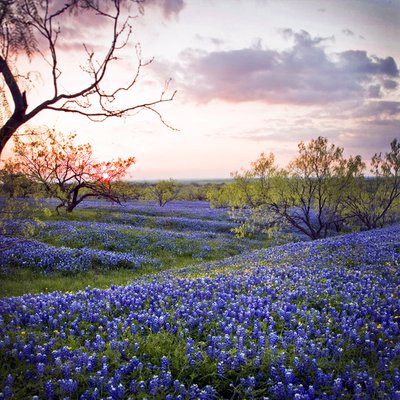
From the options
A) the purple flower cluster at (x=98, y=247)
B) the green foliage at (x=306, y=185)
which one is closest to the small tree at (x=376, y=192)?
the green foliage at (x=306, y=185)

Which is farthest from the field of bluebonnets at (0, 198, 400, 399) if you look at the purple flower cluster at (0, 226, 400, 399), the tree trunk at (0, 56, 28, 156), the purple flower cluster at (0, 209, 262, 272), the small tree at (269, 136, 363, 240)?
the small tree at (269, 136, 363, 240)

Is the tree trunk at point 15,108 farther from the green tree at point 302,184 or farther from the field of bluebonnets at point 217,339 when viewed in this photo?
the green tree at point 302,184

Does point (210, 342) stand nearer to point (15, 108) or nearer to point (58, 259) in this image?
point (15, 108)

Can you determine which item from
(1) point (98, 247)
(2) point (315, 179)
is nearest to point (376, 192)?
(2) point (315, 179)

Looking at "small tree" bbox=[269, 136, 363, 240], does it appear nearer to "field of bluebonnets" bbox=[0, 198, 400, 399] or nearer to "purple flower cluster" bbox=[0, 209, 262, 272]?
"purple flower cluster" bbox=[0, 209, 262, 272]

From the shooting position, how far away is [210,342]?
19.0 feet

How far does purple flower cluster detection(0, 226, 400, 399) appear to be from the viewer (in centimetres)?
469

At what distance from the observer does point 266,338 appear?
19.3 ft

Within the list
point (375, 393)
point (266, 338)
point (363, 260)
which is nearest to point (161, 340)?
point (266, 338)

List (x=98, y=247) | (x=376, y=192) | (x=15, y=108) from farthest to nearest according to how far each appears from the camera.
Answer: (x=376, y=192) < (x=98, y=247) < (x=15, y=108)

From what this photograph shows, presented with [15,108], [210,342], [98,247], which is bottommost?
[98,247]

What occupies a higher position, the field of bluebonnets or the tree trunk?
the tree trunk

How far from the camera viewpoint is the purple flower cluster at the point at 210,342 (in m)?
4.69

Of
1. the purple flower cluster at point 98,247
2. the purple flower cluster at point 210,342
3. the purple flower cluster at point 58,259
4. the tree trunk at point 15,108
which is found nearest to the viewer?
the tree trunk at point 15,108
